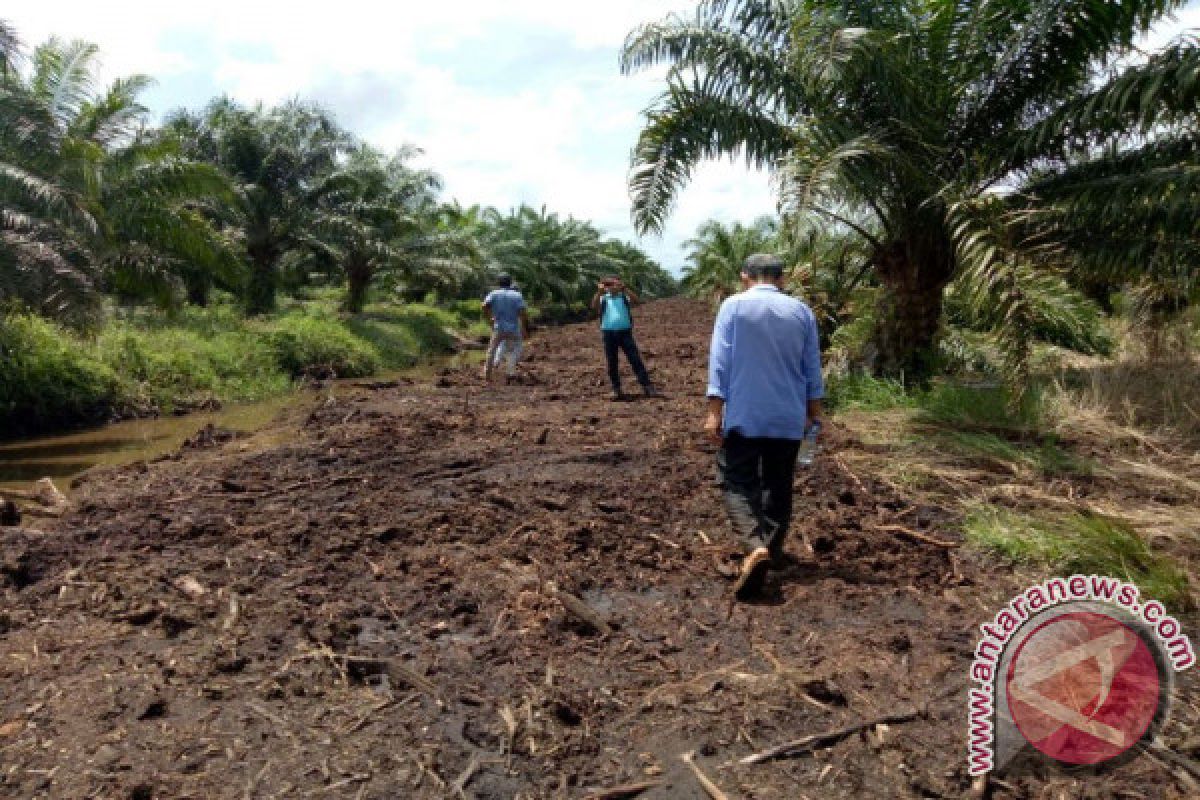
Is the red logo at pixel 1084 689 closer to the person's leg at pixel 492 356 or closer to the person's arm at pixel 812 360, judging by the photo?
the person's arm at pixel 812 360

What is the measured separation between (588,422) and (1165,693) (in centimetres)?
712

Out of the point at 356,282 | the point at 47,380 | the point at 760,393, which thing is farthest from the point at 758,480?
the point at 356,282

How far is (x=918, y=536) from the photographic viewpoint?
5.34 metres

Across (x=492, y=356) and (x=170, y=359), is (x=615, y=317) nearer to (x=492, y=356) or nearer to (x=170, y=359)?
(x=492, y=356)

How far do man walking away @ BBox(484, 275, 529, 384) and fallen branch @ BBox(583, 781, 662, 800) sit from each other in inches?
400

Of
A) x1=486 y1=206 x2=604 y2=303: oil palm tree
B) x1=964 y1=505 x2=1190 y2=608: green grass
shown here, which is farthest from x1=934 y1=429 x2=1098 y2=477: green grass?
x1=486 y1=206 x2=604 y2=303: oil palm tree

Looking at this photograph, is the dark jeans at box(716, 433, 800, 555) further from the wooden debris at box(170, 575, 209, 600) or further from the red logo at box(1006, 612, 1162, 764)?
the wooden debris at box(170, 575, 209, 600)

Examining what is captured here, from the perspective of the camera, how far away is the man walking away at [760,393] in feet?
15.4

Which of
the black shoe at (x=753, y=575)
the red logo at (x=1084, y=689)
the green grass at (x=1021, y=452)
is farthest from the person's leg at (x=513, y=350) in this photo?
the red logo at (x=1084, y=689)

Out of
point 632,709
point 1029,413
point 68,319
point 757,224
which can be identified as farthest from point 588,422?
point 757,224

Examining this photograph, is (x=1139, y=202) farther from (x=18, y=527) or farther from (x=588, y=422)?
(x=18, y=527)

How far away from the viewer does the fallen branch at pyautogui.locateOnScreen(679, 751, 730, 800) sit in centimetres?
289

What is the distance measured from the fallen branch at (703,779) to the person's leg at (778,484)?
6.25 ft

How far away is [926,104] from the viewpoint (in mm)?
8750
